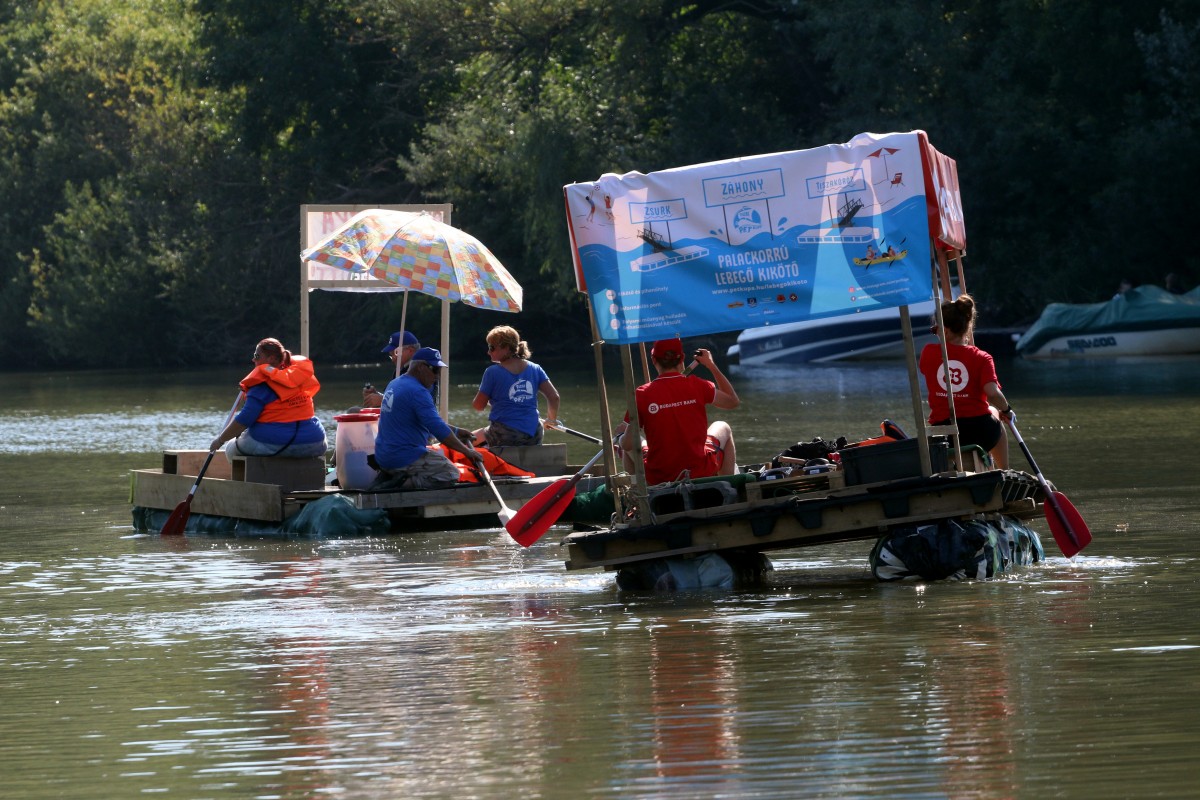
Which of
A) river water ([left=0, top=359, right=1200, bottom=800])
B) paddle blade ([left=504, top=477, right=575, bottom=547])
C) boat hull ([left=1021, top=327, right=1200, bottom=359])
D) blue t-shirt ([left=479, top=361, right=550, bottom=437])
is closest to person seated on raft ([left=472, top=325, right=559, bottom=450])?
blue t-shirt ([left=479, top=361, right=550, bottom=437])

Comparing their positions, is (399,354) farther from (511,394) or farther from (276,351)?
(276,351)

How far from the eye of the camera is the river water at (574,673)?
7434mm

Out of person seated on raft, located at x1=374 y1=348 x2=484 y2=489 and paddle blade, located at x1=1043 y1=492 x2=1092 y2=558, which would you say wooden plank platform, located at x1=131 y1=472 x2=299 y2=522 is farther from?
paddle blade, located at x1=1043 y1=492 x2=1092 y2=558

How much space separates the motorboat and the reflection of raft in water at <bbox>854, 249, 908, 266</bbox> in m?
31.7

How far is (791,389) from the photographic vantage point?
3600cm

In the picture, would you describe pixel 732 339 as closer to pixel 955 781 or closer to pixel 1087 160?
pixel 1087 160

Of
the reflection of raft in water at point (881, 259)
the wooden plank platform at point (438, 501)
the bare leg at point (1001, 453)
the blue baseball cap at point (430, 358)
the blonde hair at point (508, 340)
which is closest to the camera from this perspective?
the reflection of raft in water at point (881, 259)

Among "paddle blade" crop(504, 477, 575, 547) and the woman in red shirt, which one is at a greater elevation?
the woman in red shirt

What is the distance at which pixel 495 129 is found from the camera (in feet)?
170

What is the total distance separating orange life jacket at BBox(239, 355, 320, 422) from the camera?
16141 mm

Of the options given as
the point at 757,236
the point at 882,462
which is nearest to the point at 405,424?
the point at 757,236

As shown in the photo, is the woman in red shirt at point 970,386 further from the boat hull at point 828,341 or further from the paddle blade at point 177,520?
the boat hull at point 828,341

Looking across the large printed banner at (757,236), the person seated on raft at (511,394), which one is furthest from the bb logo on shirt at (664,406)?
the person seated on raft at (511,394)

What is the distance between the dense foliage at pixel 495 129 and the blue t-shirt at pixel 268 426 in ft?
95.8
